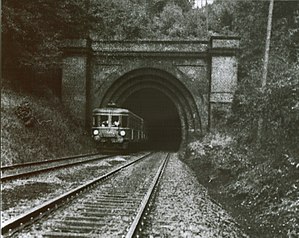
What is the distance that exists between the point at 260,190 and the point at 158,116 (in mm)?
33861

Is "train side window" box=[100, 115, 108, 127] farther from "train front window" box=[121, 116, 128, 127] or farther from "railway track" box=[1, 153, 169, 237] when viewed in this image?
"railway track" box=[1, 153, 169, 237]

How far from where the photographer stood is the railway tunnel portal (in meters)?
25.9

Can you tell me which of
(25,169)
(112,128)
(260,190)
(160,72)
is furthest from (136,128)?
(260,190)

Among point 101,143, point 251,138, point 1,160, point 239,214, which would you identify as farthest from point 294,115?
point 101,143

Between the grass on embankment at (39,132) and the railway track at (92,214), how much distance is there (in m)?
5.67

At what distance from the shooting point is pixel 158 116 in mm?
42188

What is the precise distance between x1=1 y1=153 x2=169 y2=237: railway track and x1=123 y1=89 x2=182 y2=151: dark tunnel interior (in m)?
23.8

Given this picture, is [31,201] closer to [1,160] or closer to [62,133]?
[1,160]

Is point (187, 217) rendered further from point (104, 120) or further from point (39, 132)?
point (104, 120)

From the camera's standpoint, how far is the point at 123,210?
7438mm

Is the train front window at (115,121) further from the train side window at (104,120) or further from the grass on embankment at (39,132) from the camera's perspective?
the grass on embankment at (39,132)

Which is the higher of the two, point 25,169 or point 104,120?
point 104,120

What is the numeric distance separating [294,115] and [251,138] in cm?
736

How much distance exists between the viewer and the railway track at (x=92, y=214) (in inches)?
227
